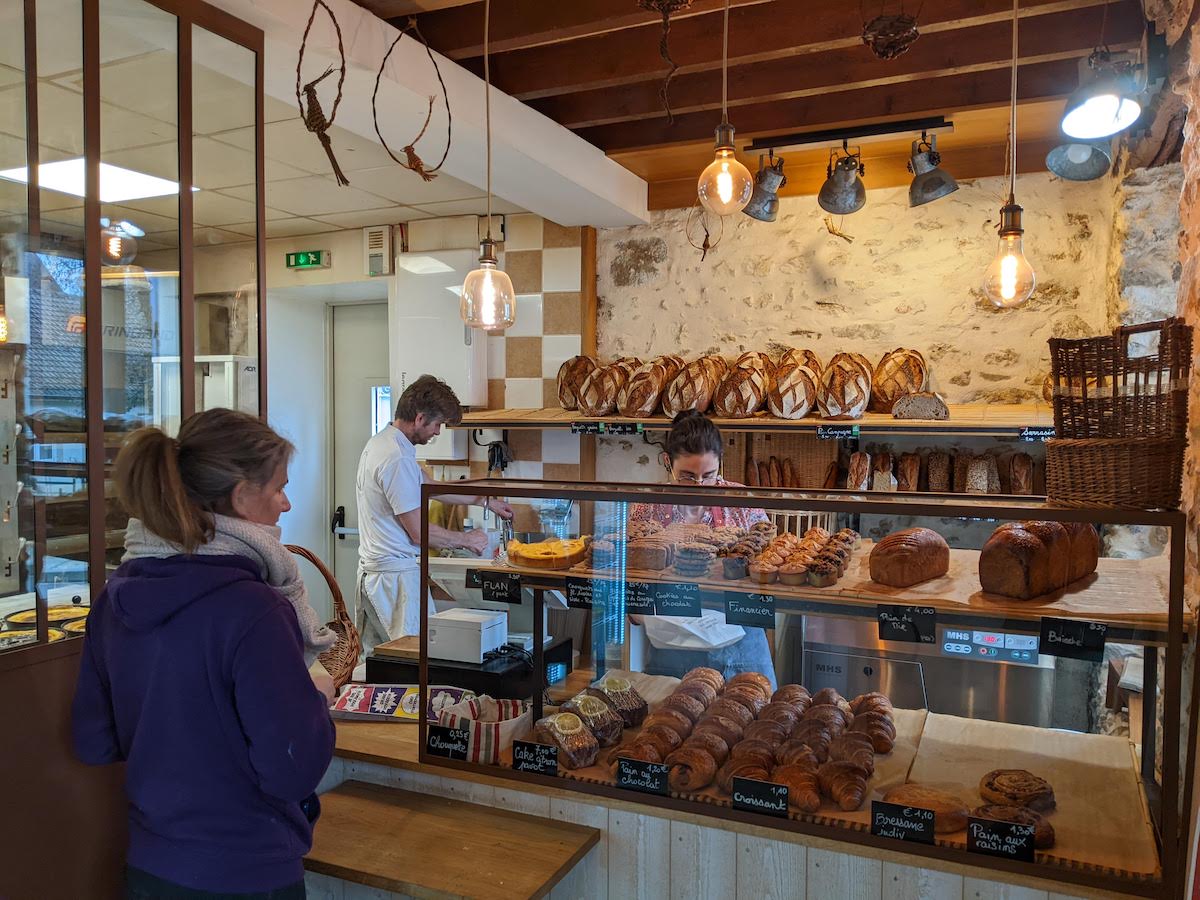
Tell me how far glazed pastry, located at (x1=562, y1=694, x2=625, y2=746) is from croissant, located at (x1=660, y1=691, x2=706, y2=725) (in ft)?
0.36

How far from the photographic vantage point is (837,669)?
1889 millimetres

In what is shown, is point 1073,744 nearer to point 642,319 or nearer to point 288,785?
point 288,785

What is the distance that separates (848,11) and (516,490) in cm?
191

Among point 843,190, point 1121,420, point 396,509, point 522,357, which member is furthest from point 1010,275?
point 522,357

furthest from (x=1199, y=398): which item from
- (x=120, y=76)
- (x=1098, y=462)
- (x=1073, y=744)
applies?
(x=120, y=76)

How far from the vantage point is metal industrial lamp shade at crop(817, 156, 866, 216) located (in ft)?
11.2

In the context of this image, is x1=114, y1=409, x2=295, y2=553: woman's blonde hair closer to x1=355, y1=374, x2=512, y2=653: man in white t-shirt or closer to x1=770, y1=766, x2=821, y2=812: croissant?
x1=770, y1=766, x2=821, y2=812: croissant

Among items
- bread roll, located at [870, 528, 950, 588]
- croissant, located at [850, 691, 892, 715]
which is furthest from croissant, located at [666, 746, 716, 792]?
bread roll, located at [870, 528, 950, 588]

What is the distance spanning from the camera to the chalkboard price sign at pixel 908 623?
58.5 inches

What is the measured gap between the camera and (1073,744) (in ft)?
5.62

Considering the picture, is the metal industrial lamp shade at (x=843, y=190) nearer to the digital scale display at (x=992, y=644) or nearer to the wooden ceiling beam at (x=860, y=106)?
the wooden ceiling beam at (x=860, y=106)

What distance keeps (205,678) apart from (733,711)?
3.26ft

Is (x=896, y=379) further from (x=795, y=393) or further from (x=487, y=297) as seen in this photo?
(x=487, y=297)

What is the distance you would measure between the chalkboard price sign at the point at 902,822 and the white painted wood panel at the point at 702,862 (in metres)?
0.27
